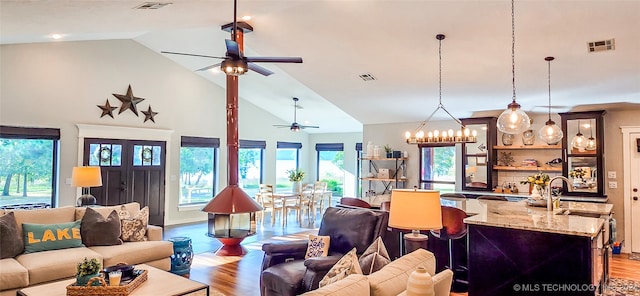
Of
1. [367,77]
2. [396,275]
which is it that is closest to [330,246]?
[396,275]

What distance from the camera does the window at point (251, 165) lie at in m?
10.3

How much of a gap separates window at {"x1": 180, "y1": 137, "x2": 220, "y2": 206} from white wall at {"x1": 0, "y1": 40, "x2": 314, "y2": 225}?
6.5 inches

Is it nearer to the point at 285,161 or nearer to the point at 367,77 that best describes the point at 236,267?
the point at 367,77

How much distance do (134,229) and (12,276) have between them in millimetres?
1356

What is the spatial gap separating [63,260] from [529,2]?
5199 millimetres

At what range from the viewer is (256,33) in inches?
217

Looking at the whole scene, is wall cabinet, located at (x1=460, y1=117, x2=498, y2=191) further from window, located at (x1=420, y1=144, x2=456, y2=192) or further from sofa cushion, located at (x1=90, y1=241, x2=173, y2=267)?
sofa cushion, located at (x1=90, y1=241, x2=173, y2=267)

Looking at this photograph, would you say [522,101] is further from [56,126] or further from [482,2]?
[56,126]

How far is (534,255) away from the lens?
3.24 m

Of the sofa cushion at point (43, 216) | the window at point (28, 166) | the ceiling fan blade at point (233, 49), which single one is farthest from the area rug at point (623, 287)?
the window at point (28, 166)

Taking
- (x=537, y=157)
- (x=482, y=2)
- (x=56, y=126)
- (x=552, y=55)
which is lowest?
(x=537, y=157)

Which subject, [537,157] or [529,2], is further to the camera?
[537,157]

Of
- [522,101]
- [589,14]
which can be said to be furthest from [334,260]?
[522,101]

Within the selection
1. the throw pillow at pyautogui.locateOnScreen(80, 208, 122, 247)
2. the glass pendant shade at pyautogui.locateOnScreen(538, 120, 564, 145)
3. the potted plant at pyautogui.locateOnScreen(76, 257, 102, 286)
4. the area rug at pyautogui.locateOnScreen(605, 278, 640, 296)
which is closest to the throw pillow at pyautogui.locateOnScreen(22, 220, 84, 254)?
the throw pillow at pyautogui.locateOnScreen(80, 208, 122, 247)
